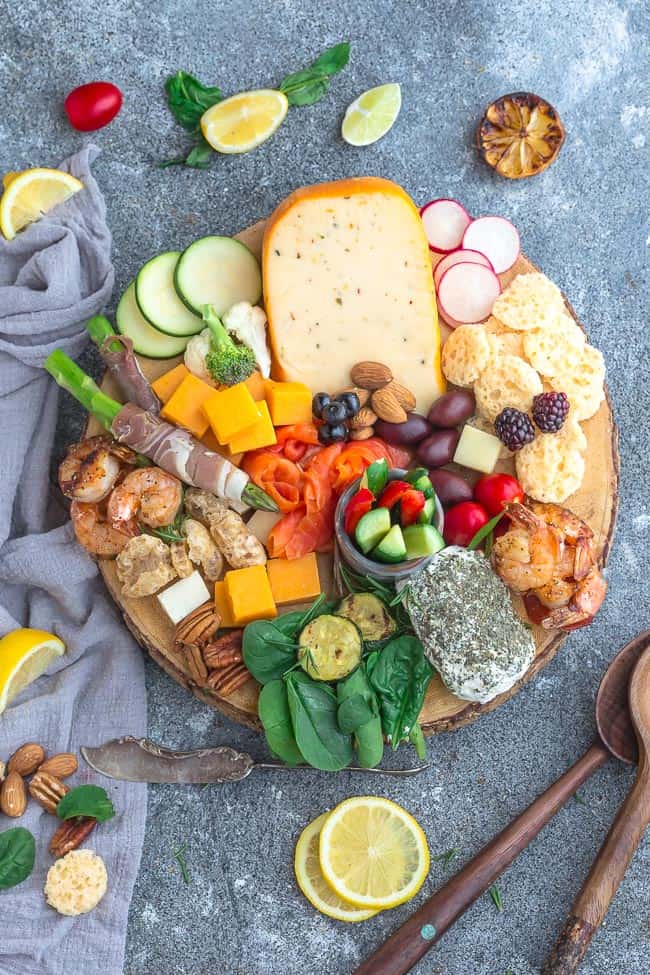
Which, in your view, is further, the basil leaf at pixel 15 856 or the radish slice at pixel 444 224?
the radish slice at pixel 444 224

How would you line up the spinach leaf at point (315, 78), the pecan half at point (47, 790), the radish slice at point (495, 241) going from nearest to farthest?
the pecan half at point (47, 790), the radish slice at point (495, 241), the spinach leaf at point (315, 78)

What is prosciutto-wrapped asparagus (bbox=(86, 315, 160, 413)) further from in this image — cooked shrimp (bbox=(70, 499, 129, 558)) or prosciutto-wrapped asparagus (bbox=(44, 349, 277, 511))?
cooked shrimp (bbox=(70, 499, 129, 558))

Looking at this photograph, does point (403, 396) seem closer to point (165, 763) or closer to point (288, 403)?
point (288, 403)

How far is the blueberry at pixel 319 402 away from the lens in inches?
116

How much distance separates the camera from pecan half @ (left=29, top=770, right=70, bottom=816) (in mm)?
3057

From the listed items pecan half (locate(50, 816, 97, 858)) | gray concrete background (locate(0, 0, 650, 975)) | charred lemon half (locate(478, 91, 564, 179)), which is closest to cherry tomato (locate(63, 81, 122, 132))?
gray concrete background (locate(0, 0, 650, 975))

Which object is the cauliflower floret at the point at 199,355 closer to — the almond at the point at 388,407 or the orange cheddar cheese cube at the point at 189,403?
the orange cheddar cheese cube at the point at 189,403

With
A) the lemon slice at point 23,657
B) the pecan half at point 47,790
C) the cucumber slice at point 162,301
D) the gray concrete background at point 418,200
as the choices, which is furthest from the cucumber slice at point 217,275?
the pecan half at point 47,790

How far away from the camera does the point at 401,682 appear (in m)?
2.82

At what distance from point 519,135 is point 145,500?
6.31ft

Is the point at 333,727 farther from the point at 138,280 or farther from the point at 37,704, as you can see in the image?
the point at 138,280

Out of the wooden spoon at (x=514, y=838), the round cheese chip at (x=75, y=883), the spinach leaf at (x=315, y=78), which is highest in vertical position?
the spinach leaf at (x=315, y=78)

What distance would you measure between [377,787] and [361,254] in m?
1.76

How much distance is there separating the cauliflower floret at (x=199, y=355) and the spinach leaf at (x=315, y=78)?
1.08 m
